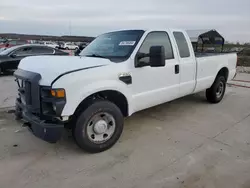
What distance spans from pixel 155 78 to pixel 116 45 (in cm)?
89

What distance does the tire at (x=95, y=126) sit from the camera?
10.6ft

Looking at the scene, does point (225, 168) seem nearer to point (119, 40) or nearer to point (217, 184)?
point (217, 184)

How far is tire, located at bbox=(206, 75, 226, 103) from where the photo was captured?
591 cm

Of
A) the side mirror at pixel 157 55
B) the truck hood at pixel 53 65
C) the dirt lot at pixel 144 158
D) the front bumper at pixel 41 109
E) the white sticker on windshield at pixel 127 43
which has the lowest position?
the dirt lot at pixel 144 158

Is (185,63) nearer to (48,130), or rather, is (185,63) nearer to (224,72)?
(224,72)

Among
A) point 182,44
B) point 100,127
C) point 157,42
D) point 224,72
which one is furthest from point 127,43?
point 224,72

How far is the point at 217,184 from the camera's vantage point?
2.78m

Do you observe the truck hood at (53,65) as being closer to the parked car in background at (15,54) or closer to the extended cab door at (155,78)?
the extended cab door at (155,78)

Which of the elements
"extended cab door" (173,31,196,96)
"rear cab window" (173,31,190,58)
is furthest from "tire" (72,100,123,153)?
"rear cab window" (173,31,190,58)

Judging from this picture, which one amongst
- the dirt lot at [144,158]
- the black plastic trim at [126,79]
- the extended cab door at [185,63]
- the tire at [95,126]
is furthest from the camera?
the extended cab door at [185,63]

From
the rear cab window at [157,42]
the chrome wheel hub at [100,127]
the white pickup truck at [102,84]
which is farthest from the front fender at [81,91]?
the rear cab window at [157,42]

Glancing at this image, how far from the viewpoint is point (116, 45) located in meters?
4.12

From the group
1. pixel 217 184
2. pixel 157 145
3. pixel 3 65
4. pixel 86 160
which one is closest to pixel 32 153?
pixel 86 160

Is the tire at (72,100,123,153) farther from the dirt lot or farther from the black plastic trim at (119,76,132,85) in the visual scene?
the black plastic trim at (119,76,132,85)
